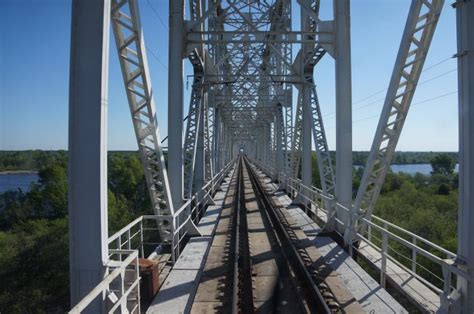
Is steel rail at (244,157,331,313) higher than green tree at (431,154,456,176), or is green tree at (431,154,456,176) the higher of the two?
green tree at (431,154,456,176)

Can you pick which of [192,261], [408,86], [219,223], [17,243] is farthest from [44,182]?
[408,86]

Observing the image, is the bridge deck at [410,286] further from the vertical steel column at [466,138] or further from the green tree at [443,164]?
the green tree at [443,164]

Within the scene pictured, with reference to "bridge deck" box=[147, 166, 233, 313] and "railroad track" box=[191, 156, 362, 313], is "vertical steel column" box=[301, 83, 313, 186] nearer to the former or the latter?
"railroad track" box=[191, 156, 362, 313]

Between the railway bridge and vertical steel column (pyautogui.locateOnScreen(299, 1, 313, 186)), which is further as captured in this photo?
vertical steel column (pyautogui.locateOnScreen(299, 1, 313, 186))

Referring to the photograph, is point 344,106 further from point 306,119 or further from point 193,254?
point 193,254

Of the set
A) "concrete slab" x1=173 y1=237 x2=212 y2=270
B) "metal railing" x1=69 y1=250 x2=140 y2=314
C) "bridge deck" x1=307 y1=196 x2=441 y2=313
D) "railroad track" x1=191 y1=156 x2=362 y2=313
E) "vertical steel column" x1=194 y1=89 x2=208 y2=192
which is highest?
"vertical steel column" x1=194 y1=89 x2=208 y2=192

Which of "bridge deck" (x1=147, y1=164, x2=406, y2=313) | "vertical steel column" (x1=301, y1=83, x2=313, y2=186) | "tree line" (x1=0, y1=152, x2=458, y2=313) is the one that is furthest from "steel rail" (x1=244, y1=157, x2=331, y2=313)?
"tree line" (x1=0, y1=152, x2=458, y2=313)

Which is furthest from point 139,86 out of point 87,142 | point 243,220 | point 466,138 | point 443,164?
point 443,164
